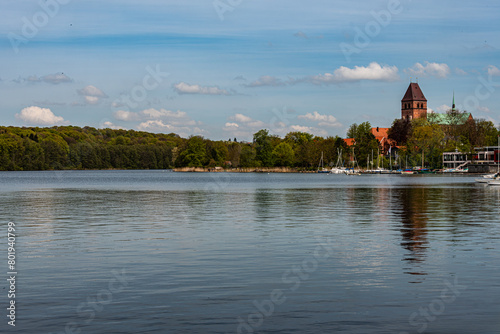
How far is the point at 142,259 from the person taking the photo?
23.2 meters

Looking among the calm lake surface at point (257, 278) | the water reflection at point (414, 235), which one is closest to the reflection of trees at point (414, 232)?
the water reflection at point (414, 235)

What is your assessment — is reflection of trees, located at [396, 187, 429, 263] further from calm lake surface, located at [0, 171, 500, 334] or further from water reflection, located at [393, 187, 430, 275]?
calm lake surface, located at [0, 171, 500, 334]

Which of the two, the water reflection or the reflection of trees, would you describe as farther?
the reflection of trees

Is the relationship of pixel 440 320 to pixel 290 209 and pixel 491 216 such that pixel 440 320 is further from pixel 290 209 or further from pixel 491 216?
pixel 290 209

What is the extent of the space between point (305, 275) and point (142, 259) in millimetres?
6967

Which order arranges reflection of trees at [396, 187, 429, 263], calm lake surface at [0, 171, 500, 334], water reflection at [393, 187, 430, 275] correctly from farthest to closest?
1. reflection of trees at [396, 187, 429, 263]
2. water reflection at [393, 187, 430, 275]
3. calm lake surface at [0, 171, 500, 334]

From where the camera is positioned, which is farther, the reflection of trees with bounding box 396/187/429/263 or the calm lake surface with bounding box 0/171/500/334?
the reflection of trees with bounding box 396/187/429/263

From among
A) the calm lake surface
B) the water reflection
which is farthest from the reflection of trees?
the calm lake surface

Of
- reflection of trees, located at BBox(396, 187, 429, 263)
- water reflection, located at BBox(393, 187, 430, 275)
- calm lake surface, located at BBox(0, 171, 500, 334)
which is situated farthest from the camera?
reflection of trees, located at BBox(396, 187, 429, 263)

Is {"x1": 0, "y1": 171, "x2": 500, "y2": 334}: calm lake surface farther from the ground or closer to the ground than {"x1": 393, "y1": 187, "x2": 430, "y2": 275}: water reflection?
closer to the ground

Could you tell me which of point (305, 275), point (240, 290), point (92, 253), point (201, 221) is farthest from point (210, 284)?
point (201, 221)

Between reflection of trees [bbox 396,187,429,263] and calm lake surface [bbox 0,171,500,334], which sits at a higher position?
reflection of trees [bbox 396,187,429,263]

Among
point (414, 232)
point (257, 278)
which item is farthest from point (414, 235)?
point (257, 278)

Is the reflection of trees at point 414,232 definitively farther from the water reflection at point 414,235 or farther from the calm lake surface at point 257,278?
the calm lake surface at point 257,278
